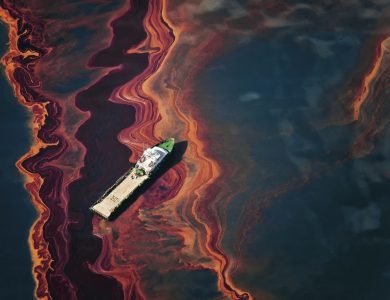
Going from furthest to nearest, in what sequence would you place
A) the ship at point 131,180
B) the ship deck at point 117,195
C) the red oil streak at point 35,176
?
the ship at point 131,180 → the ship deck at point 117,195 → the red oil streak at point 35,176

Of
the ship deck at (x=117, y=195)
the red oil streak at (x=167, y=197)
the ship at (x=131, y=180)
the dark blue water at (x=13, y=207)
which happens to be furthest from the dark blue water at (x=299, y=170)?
the dark blue water at (x=13, y=207)

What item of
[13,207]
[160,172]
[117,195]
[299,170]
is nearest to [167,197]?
[160,172]

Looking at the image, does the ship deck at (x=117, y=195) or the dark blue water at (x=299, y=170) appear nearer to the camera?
the dark blue water at (x=299, y=170)

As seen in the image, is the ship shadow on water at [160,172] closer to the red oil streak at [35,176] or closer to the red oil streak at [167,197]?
the red oil streak at [167,197]

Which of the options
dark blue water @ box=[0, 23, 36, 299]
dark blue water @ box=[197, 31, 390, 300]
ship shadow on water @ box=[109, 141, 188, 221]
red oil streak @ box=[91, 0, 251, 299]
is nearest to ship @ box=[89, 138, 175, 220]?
ship shadow on water @ box=[109, 141, 188, 221]

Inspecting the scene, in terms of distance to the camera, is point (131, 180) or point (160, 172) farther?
point (160, 172)

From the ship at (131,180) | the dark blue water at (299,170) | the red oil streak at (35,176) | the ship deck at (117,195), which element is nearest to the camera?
the dark blue water at (299,170)

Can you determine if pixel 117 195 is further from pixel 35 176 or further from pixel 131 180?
pixel 35 176

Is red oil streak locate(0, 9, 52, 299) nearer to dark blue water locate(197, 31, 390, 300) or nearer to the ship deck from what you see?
the ship deck
